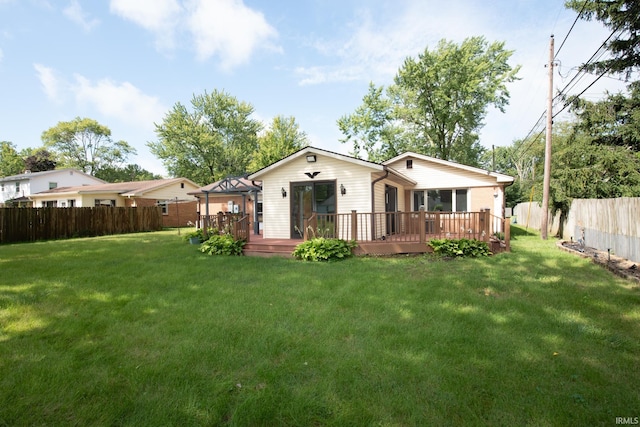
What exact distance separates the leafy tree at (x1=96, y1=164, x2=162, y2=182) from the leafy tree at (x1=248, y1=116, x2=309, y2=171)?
83.1 feet

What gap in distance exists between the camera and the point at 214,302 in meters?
4.51

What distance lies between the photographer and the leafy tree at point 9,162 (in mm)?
40672

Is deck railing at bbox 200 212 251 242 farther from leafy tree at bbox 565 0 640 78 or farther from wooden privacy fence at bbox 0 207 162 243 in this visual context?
leafy tree at bbox 565 0 640 78

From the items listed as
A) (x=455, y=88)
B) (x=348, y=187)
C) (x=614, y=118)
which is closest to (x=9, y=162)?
(x=348, y=187)

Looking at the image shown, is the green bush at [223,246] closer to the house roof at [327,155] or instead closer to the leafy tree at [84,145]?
the house roof at [327,155]

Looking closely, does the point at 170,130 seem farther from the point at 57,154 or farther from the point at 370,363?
the point at 370,363

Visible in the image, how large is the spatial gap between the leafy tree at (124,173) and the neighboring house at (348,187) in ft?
148

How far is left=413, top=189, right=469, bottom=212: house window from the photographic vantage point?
13008 millimetres

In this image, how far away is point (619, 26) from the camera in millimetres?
9250

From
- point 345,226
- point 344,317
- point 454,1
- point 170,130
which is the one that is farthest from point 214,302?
point 170,130

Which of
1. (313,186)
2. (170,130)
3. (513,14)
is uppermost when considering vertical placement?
(170,130)

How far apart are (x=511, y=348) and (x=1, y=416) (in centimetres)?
435

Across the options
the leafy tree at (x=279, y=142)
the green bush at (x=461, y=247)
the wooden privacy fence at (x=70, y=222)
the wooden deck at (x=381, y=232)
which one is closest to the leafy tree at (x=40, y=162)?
the leafy tree at (x=279, y=142)

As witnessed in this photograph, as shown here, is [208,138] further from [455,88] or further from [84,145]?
[455,88]
